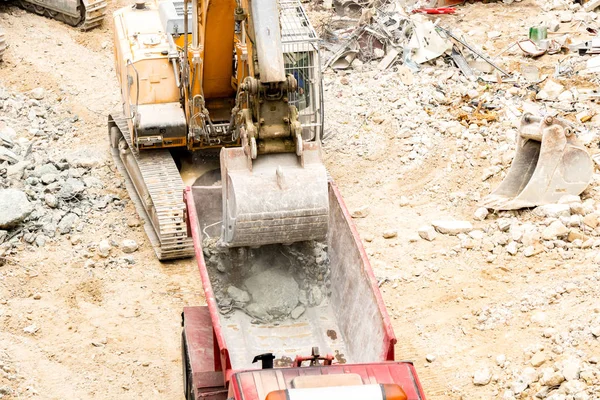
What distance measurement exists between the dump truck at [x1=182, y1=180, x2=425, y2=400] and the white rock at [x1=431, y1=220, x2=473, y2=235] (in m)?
2.82

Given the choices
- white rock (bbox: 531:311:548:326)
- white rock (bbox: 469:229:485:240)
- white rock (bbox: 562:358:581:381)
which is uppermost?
white rock (bbox: 562:358:581:381)

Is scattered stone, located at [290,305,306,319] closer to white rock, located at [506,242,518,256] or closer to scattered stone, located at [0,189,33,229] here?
white rock, located at [506,242,518,256]

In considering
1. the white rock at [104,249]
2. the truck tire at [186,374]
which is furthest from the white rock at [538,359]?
the white rock at [104,249]

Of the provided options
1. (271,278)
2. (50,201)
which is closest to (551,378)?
(271,278)

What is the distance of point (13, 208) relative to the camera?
12.1 m

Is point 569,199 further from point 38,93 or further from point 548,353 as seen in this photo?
point 38,93

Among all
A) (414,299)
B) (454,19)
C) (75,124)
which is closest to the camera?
(414,299)

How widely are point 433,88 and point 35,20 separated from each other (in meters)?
8.51

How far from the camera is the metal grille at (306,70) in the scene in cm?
1325

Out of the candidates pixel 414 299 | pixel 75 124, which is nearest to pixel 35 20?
pixel 75 124

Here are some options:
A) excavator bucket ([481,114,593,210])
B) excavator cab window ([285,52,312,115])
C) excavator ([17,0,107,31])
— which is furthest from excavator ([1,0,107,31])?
excavator bucket ([481,114,593,210])

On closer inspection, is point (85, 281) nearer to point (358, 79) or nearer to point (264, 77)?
point (264, 77)

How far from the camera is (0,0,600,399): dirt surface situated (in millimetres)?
9805

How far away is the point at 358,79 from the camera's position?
1642cm
